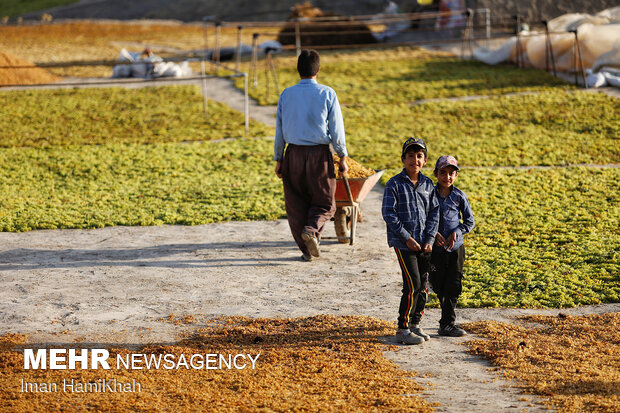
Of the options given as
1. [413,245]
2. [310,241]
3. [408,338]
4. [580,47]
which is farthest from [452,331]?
[580,47]

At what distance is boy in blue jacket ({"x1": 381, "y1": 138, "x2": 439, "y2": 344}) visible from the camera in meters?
5.85

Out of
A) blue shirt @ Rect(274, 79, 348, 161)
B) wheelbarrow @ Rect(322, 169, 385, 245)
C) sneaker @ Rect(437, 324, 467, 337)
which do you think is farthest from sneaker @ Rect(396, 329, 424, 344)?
wheelbarrow @ Rect(322, 169, 385, 245)

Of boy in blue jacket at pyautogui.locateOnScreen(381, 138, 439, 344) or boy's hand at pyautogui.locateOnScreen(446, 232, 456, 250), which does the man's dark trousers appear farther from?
boy's hand at pyautogui.locateOnScreen(446, 232, 456, 250)

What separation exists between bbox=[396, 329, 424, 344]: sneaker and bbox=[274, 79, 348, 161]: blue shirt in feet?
7.78

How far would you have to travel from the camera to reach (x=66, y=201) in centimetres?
1072

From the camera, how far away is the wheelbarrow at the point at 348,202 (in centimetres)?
840

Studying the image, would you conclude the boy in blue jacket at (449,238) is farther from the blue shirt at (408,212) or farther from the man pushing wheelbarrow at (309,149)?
the man pushing wheelbarrow at (309,149)

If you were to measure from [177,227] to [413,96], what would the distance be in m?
10.3

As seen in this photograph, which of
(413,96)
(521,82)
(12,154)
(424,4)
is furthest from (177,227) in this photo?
(424,4)

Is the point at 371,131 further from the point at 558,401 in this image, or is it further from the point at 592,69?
the point at 558,401

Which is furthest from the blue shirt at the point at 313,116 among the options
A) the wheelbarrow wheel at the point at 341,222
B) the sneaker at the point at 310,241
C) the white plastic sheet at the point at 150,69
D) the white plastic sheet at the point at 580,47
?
the white plastic sheet at the point at 150,69

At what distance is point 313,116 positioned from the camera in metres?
7.75

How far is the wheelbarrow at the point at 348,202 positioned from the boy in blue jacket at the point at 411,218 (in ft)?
7.67

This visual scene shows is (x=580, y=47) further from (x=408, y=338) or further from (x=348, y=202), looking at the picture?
(x=408, y=338)
